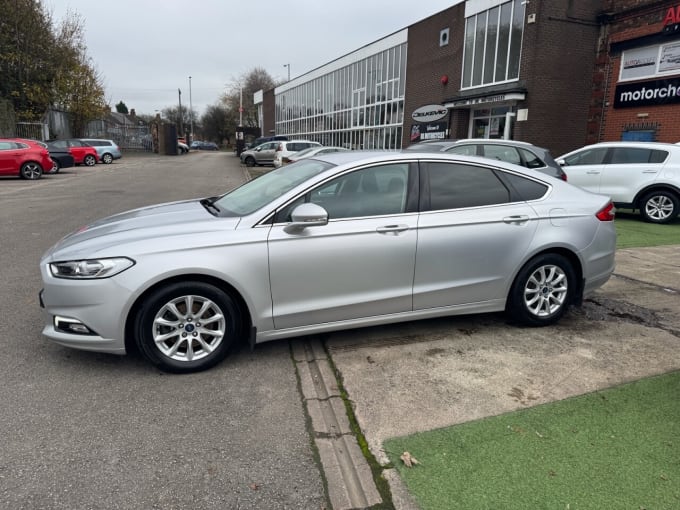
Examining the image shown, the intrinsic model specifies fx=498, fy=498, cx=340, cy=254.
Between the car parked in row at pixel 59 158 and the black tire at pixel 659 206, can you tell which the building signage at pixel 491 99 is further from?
the car parked in row at pixel 59 158

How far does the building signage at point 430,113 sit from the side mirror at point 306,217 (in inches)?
795

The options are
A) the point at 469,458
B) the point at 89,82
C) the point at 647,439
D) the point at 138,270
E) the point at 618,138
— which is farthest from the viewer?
the point at 89,82

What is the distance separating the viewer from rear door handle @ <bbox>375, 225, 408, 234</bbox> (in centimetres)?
386

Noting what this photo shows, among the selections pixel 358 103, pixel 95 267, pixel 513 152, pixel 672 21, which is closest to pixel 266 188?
pixel 95 267

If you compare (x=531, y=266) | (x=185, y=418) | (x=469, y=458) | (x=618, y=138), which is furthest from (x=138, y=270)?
(x=618, y=138)

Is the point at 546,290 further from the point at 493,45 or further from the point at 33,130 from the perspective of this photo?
the point at 33,130

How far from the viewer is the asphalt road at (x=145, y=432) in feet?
7.93

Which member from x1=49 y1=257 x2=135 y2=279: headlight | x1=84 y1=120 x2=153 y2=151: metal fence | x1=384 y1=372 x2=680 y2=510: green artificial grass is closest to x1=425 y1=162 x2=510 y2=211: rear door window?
x1=384 y1=372 x2=680 y2=510: green artificial grass

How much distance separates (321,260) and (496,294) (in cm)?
167

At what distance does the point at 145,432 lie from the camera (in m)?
2.91

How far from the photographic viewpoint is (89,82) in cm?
3569

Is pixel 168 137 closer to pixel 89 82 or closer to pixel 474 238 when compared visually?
pixel 89 82

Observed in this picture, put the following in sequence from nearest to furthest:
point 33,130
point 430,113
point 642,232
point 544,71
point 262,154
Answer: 1. point 642,232
2. point 544,71
3. point 430,113
4. point 262,154
5. point 33,130

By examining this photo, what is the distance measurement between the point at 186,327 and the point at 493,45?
20026 mm
